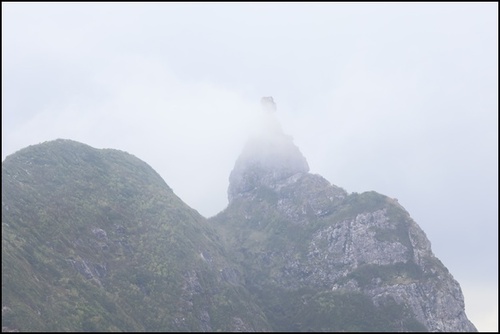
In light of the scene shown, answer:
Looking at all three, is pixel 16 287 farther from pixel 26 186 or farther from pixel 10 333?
pixel 26 186

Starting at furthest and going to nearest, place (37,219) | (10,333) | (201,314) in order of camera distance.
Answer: (201,314) → (37,219) → (10,333)

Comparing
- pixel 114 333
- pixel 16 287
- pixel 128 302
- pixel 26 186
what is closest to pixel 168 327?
pixel 128 302

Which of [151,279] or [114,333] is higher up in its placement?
[151,279]

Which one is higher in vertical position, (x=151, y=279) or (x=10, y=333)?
(x=151, y=279)

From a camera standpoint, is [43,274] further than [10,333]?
Yes

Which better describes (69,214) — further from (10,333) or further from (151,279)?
(10,333)

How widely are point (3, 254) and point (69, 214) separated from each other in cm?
4864

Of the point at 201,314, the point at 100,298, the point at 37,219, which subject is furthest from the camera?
the point at 201,314

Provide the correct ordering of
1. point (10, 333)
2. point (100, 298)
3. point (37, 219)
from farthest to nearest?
point (37, 219)
point (100, 298)
point (10, 333)

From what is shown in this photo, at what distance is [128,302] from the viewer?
182 meters

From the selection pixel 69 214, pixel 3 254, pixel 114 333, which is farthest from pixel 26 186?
pixel 114 333

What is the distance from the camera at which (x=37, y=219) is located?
183625mm

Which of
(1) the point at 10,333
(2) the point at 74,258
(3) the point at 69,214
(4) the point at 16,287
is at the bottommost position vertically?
(1) the point at 10,333

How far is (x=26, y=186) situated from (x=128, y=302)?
6312 cm
